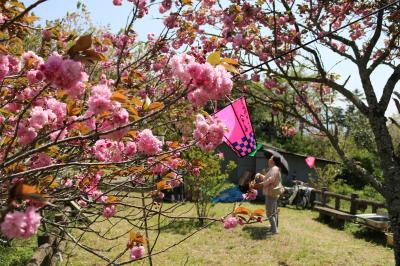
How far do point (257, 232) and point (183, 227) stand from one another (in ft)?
5.73

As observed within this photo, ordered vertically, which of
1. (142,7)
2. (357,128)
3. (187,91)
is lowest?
(187,91)

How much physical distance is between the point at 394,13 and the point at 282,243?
4469 millimetres

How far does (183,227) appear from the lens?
29.7 feet

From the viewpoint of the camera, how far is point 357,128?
23.5 metres

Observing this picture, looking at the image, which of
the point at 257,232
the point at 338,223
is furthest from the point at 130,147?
the point at 338,223

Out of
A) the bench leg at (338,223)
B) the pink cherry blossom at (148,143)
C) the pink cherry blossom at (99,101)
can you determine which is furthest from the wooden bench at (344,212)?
the pink cherry blossom at (99,101)

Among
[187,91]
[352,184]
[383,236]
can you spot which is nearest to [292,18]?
[187,91]

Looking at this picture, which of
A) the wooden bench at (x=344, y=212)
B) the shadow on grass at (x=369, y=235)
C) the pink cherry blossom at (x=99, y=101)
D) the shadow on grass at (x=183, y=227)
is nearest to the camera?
the pink cherry blossom at (x=99, y=101)

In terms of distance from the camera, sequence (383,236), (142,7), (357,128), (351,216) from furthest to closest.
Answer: (357,128) → (351,216) → (383,236) → (142,7)

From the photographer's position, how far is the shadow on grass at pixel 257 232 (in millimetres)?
7935

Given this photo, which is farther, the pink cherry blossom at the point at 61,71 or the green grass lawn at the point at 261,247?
the green grass lawn at the point at 261,247

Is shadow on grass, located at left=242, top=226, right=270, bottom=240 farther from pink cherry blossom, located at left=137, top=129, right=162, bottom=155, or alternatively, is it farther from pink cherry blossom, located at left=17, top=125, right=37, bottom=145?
pink cherry blossom, located at left=17, top=125, right=37, bottom=145

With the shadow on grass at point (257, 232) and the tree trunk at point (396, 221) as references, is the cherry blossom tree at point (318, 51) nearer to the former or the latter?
the tree trunk at point (396, 221)

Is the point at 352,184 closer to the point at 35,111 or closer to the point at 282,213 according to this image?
the point at 282,213
